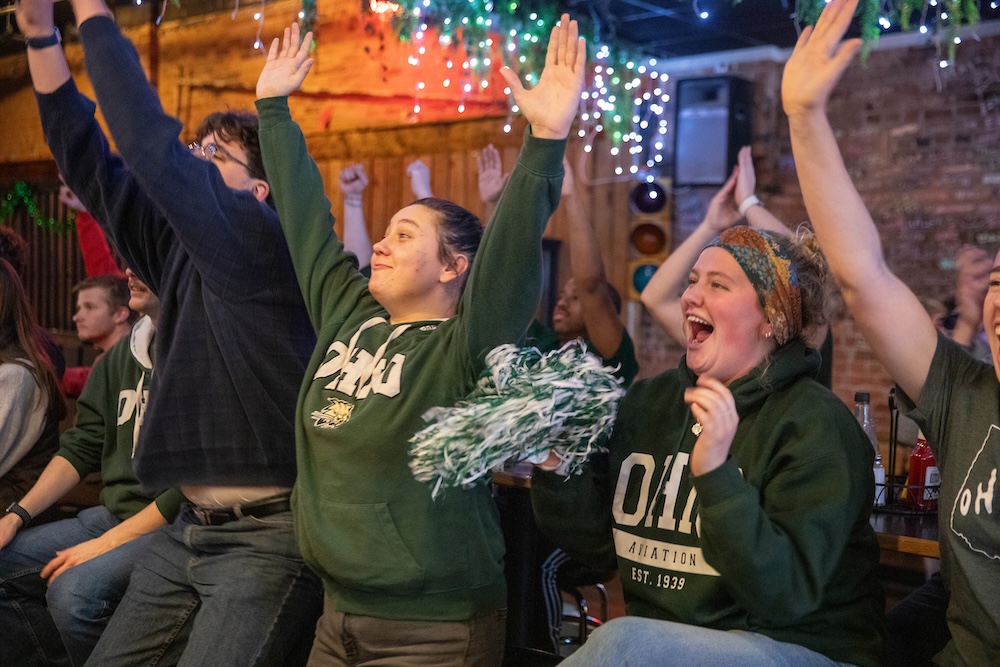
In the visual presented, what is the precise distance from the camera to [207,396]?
88.7 inches

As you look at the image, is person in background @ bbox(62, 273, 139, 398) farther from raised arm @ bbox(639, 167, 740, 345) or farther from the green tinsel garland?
the green tinsel garland

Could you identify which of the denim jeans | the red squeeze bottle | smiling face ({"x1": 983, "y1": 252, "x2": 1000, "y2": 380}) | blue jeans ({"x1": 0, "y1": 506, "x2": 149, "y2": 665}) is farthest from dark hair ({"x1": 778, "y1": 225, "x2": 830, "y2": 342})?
blue jeans ({"x1": 0, "y1": 506, "x2": 149, "y2": 665})

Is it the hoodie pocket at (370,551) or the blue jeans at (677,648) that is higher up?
the hoodie pocket at (370,551)

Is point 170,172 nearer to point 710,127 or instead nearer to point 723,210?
point 723,210

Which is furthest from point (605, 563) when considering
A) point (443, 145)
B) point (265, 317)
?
point (443, 145)

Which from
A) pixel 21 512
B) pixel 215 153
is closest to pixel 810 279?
pixel 215 153

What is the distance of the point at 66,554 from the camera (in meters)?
2.70

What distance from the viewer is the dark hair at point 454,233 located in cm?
209

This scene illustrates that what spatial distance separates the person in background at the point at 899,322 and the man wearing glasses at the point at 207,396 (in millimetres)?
1184

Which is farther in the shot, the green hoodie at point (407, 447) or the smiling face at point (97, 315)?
the smiling face at point (97, 315)

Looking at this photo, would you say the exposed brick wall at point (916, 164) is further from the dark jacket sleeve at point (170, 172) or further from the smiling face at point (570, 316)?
the dark jacket sleeve at point (170, 172)

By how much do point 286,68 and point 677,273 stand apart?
3.96 ft

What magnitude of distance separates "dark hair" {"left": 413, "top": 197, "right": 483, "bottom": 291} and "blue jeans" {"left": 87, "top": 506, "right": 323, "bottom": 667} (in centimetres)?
69

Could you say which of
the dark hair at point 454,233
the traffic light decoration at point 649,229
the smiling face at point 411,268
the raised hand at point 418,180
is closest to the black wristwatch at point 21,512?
the smiling face at point 411,268
